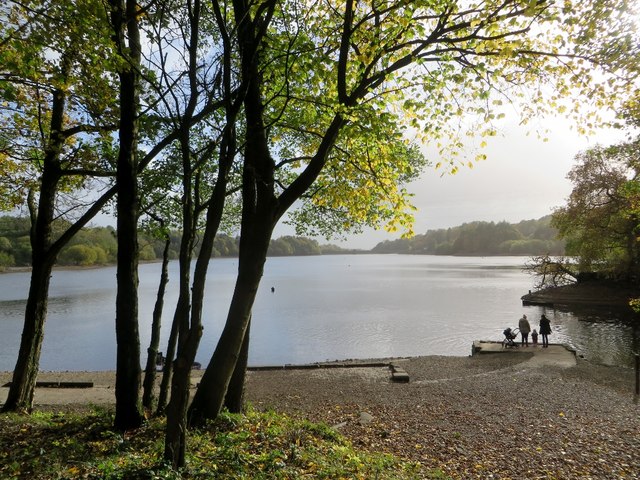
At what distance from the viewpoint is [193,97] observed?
472cm

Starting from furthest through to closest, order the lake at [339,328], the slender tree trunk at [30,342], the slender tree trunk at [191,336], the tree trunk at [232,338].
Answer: the lake at [339,328], the slender tree trunk at [30,342], the tree trunk at [232,338], the slender tree trunk at [191,336]

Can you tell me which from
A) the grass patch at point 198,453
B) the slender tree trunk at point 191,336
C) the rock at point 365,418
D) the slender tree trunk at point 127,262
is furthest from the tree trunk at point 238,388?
the slender tree trunk at point 191,336

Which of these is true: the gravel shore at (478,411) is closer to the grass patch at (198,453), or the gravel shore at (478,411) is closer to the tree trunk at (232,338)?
the grass patch at (198,453)

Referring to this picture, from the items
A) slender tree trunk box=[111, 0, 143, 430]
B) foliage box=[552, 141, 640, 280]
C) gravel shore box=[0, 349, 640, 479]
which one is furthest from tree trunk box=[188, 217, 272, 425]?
foliage box=[552, 141, 640, 280]

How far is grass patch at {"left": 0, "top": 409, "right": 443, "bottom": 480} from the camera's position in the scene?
4453mm

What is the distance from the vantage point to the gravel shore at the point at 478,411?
6.46 metres

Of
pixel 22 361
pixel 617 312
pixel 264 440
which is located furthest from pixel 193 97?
pixel 617 312

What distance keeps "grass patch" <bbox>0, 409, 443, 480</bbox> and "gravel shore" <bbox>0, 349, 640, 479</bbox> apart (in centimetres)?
115

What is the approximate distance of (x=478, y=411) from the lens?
31.6 ft

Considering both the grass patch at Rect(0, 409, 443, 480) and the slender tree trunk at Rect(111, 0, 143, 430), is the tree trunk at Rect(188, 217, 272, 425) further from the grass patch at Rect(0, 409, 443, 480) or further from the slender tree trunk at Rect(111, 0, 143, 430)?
the slender tree trunk at Rect(111, 0, 143, 430)

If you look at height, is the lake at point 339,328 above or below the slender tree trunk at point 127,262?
below

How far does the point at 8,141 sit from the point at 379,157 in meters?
6.68

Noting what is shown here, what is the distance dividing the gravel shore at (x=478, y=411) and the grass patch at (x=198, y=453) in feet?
3.78

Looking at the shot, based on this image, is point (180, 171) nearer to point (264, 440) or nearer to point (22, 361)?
point (22, 361)
